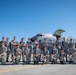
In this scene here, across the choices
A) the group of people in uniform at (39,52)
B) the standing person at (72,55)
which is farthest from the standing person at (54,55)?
the standing person at (72,55)

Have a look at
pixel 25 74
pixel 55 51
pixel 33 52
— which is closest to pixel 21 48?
pixel 33 52

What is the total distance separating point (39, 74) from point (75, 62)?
840cm

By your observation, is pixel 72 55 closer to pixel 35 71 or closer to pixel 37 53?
pixel 37 53

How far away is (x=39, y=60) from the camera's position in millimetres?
17812

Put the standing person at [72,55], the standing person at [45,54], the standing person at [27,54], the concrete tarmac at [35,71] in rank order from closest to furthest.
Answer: the concrete tarmac at [35,71] → the standing person at [27,54] → the standing person at [45,54] → the standing person at [72,55]

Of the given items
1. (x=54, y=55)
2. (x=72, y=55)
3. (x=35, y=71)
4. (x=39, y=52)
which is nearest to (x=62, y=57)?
(x=54, y=55)

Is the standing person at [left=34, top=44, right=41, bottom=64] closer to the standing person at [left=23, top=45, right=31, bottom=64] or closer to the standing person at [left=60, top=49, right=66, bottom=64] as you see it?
the standing person at [left=23, top=45, right=31, bottom=64]

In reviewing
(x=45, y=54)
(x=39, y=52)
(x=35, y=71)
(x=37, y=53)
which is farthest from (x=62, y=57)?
(x=35, y=71)

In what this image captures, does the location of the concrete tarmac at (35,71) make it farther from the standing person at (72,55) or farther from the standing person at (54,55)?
the standing person at (72,55)

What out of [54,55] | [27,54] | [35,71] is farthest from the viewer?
[54,55]

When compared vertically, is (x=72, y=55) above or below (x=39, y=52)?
below

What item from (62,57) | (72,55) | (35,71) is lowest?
(35,71)

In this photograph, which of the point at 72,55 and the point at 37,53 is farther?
the point at 72,55

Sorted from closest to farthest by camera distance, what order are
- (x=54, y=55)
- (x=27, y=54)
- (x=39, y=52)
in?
(x=27, y=54), (x=39, y=52), (x=54, y=55)
